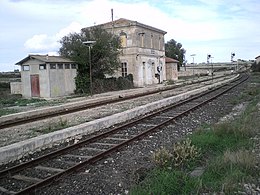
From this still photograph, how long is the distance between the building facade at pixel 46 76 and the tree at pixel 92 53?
1074mm

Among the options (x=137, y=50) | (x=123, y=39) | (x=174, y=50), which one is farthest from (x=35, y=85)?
(x=174, y=50)

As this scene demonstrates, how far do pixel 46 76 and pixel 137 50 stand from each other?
17.7 metres

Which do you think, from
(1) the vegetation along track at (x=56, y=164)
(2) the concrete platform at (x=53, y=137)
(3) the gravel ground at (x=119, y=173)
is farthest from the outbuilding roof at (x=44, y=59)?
(3) the gravel ground at (x=119, y=173)

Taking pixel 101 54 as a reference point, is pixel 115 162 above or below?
below

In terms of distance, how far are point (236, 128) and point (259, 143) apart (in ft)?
5.00

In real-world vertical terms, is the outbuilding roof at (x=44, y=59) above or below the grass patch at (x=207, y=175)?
above

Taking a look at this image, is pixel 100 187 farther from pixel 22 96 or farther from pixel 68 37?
pixel 68 37

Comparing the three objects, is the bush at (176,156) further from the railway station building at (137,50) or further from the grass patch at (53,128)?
the railway station building at (137,50)

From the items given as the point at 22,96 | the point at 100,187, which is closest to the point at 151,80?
the point at 22,96

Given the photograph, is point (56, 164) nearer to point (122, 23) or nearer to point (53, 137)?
point (53, 137)

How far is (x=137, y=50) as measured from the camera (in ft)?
143

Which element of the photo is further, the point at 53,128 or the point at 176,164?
the point at 53,128

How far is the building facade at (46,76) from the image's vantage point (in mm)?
28719

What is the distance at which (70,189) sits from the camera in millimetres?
5801
